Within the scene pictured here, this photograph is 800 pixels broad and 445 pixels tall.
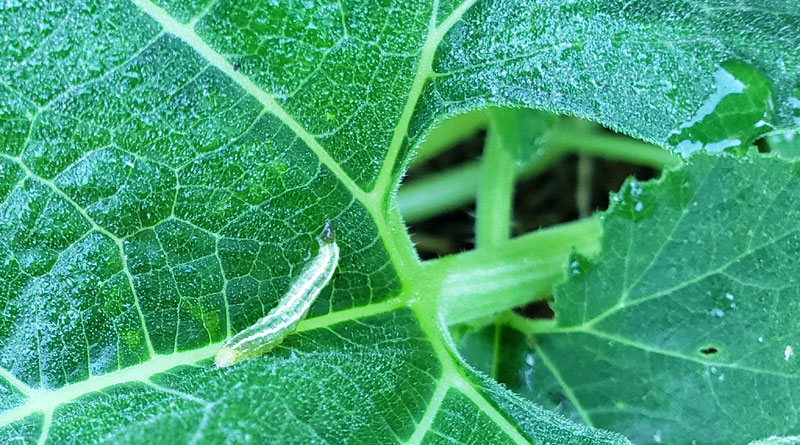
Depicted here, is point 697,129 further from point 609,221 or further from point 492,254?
point 492,254

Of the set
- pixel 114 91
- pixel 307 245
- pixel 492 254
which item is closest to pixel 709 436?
pixel 492 254

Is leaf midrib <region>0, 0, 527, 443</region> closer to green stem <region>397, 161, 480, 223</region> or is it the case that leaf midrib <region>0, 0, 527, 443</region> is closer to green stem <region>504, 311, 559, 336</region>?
green stem <region>504, 311, 559, 336</region>

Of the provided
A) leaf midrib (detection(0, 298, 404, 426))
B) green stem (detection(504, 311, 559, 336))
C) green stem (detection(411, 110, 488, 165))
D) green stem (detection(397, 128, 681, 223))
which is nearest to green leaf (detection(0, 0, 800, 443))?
leaf midrib (detection(0, 298, 404, 426))

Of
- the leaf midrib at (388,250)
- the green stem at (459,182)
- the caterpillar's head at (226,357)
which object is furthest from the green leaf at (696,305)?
the green stem at (459,182)

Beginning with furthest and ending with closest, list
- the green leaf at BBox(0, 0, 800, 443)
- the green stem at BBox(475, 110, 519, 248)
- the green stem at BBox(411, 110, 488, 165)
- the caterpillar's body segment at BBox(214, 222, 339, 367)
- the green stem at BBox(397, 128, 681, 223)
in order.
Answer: the green stem at BBox(397, 128, 681, 223) < the green stem at BBox(411, 110, 488, 165) < the green stem at BBox(475, 110, 519, 248) < the caterpillar's body segment at BBox(214, 222, 339, 367) < the green leaf at BBox(0, 0, 800, 443)

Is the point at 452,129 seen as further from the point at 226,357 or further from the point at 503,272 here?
the point at 226,357

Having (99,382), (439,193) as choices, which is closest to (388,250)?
(99,382)
